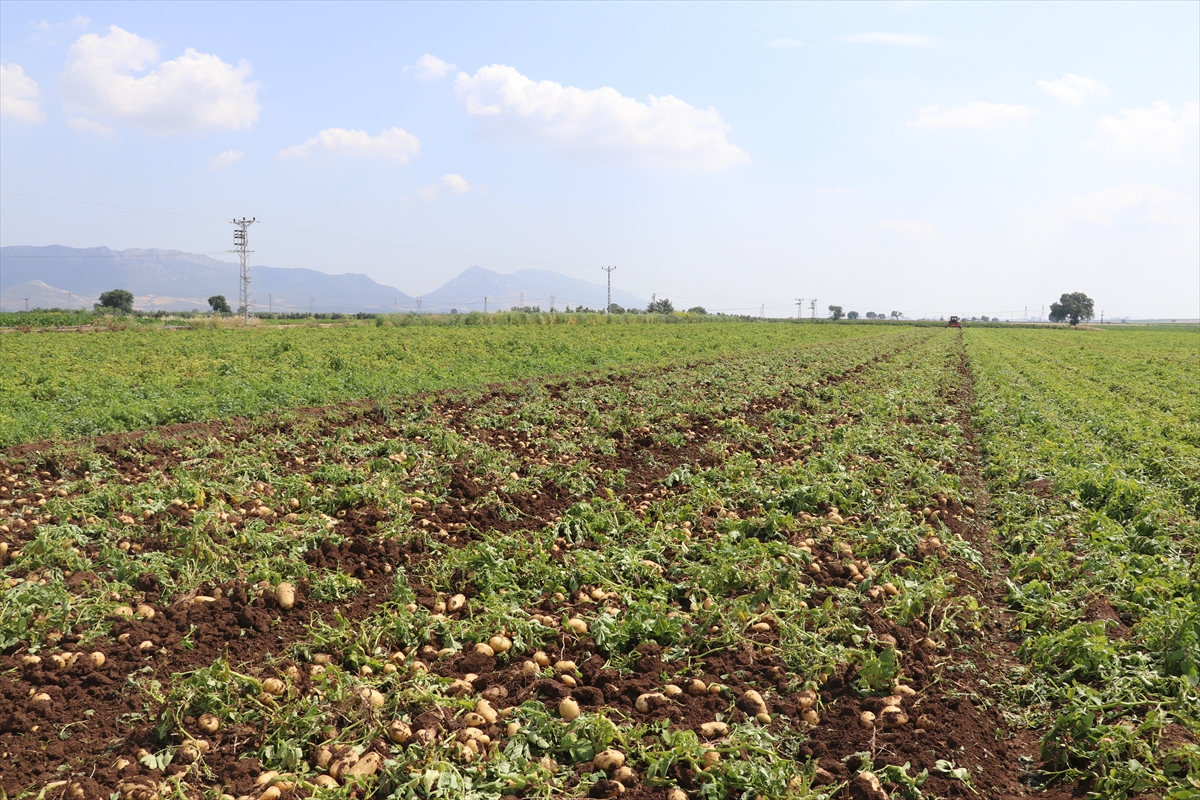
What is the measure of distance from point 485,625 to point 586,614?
0.79 metres

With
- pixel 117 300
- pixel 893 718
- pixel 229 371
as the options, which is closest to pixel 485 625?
pixel 893 718

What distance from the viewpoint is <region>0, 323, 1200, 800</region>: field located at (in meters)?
3.80

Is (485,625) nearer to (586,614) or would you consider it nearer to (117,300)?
(586,614)

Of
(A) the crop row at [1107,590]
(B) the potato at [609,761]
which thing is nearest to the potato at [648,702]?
(B) the potato at [609,761]

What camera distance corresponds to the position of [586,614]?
541 centimetres

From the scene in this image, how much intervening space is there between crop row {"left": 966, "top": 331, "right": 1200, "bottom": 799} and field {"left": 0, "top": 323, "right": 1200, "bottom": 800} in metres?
0.03

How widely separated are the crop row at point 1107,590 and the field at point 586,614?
0.03 meters

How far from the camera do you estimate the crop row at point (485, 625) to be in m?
3.79

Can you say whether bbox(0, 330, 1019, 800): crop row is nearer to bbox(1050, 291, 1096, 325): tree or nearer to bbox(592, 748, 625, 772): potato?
bbox(592, 748, 625, 772): potato

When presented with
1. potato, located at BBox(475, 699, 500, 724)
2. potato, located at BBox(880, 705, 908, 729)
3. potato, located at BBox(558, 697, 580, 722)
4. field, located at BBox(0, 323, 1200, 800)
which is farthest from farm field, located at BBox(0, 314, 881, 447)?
potato, located at BBox(880, 705, 908, 729)

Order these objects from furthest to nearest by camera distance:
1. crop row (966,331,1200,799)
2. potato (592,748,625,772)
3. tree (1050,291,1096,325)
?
1. tree (1050,291,1096,325)
2. crop row (966,331,1200,799)
3. potato (592,748,625,772)

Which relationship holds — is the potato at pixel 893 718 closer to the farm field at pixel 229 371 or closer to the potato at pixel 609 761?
the potato at pixel 609 761

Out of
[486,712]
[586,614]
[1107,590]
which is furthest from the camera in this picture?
[1107,590]

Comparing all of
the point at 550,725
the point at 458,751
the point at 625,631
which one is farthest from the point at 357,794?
the point at 625,631
